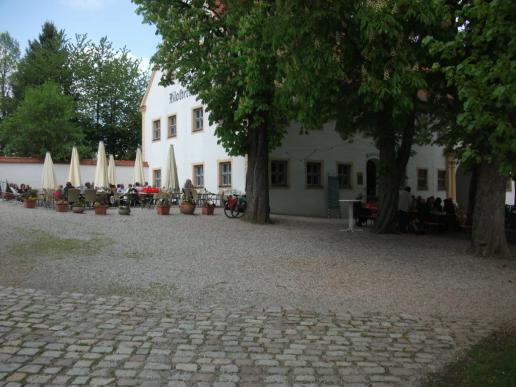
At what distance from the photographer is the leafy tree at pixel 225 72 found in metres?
15.1

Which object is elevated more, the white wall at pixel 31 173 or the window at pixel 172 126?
the window at pixel 172 126

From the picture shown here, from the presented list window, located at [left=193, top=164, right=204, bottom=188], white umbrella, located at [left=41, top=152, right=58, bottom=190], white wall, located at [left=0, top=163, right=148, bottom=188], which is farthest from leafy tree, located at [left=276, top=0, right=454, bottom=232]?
white wall, located at [left=0, top=163, right=148, bottom=188]

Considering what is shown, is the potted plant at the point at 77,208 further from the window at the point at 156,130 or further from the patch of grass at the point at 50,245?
the window at the point at 156,130

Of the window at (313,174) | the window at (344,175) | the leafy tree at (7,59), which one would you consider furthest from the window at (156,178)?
the leafy tree at (7,59)

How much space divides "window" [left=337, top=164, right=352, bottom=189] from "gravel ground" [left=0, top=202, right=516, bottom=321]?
12693mm

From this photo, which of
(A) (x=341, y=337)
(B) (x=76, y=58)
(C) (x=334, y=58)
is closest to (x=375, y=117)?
(C) (x=334, y=58)

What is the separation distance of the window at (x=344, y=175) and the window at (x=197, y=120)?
25.1ft

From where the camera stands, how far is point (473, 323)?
6184 mm

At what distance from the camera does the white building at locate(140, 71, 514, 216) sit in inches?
1024

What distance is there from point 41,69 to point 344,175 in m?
33.4

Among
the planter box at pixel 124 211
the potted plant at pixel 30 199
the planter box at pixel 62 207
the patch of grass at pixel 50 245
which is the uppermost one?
the potted plant at pixel 30 199

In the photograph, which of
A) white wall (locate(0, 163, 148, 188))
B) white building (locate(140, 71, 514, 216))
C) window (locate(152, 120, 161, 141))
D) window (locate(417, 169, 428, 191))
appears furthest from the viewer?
window (locate(152, 120, 161, 141))

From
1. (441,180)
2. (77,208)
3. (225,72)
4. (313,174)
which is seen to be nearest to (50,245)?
(225,72)

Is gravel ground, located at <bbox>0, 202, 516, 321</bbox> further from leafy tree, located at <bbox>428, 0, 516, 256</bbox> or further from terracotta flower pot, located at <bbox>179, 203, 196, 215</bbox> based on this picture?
terracotta flower pot, located at <bbox>179, 203, 196, 215</bbox>
